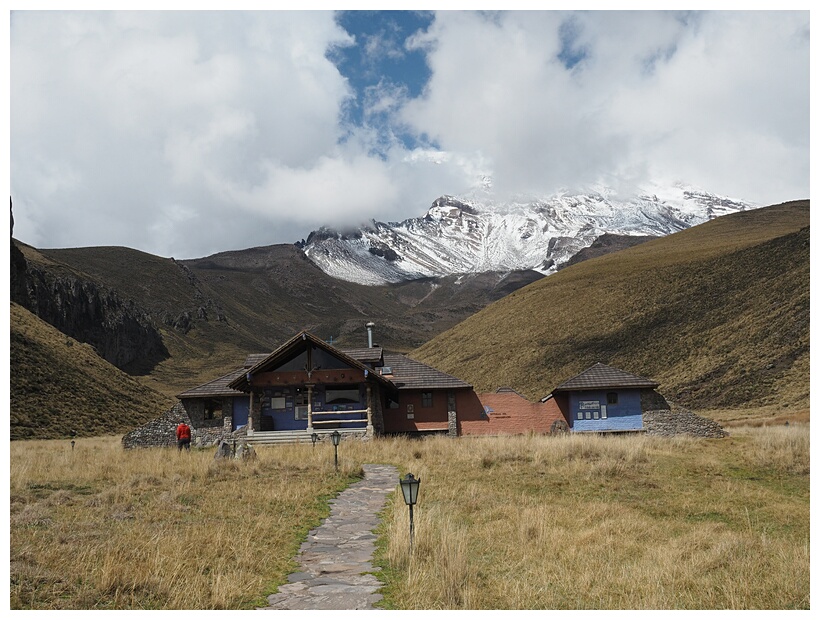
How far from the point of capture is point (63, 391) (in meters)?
53.2

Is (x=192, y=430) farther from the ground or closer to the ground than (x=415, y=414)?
closer to the ground

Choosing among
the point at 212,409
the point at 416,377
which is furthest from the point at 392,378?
the point at 212,409

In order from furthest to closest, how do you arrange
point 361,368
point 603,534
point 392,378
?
point 392,378 → point 361,368 → point 603,534

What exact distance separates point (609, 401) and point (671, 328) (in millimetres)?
45410

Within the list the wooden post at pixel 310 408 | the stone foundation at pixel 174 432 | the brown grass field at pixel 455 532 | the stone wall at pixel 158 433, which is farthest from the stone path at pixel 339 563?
the stone wall at pixel 158 433

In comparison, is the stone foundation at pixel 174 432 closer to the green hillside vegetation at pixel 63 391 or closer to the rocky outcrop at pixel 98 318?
the green hillside vegetation at pixel 63 391

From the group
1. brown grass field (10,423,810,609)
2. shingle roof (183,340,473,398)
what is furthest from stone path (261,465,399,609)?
shingle roof (183,340,473,398)

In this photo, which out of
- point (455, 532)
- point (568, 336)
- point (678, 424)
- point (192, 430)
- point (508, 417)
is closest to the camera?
point (455, 532)

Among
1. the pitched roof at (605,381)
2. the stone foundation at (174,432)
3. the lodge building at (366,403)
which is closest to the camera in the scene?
the lodge building at (366,403)

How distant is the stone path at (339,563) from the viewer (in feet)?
24.0

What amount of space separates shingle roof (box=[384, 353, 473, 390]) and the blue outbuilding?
5.69m

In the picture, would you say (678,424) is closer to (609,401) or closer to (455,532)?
(609,401)

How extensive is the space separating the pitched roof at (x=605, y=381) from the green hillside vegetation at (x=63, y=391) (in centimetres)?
3547
